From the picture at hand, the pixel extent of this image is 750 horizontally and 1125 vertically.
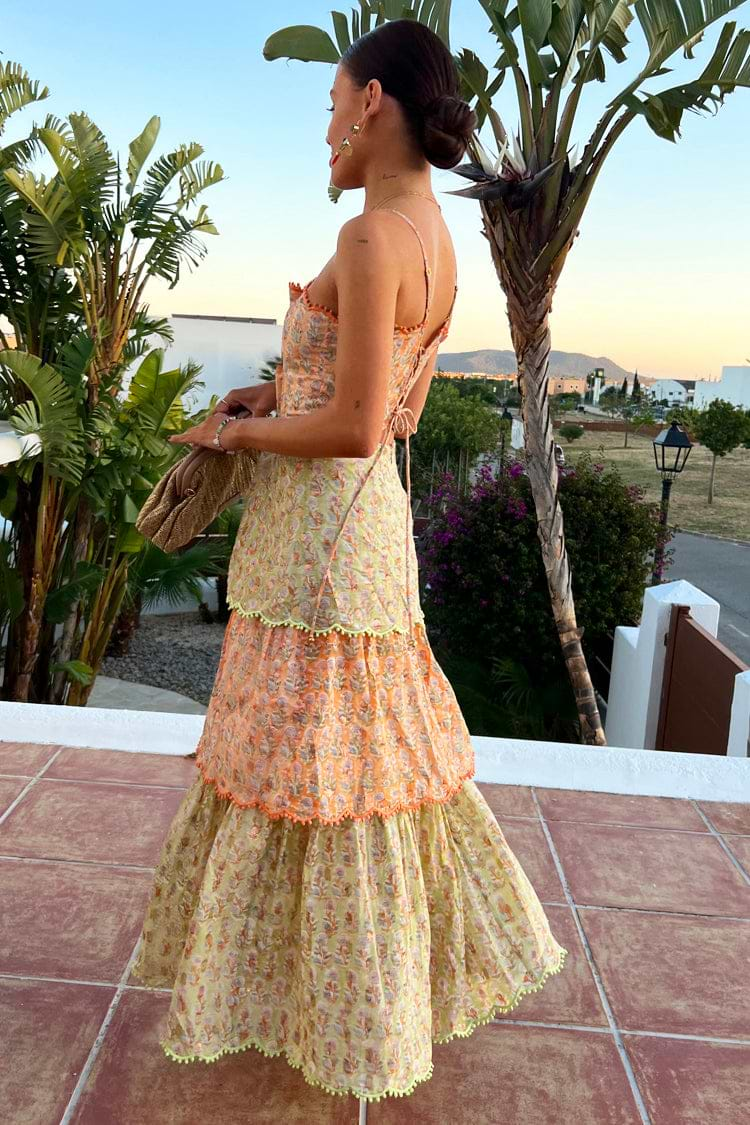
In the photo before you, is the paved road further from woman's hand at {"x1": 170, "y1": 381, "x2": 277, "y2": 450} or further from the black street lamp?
woman's hand at {"x1": 170, "y1": 381, "x2": 277, "y2": 450}

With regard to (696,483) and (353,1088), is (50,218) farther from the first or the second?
(696,483)

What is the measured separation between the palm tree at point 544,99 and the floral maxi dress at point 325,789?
423 cm

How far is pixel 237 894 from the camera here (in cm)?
153

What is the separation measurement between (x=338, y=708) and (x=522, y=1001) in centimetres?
86

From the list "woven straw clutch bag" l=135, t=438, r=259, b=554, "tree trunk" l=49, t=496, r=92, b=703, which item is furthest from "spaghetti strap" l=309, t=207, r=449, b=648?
"tree trunk" l=49, t=496, r=92, b=703

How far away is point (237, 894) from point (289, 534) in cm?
55

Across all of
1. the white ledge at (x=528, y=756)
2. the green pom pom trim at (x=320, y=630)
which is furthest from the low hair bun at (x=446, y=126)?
the white ledge at (x=528, y=756)

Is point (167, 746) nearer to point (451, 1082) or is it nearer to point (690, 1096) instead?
point (451, 1082)

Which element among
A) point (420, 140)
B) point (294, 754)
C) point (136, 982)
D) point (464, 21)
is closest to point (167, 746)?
point (136, 982)

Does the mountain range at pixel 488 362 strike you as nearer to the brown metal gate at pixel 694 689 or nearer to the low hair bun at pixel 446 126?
the brown metal gate at pixel 694 689

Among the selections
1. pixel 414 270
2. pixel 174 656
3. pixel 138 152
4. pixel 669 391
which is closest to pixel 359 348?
pixel 414 270

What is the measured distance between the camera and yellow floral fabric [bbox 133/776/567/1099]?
1489mm

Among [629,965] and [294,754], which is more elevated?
[294,754]

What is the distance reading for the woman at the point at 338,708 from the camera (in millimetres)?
1406
